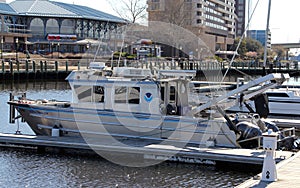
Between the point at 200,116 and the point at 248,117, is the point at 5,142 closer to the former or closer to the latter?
the point at 200,116

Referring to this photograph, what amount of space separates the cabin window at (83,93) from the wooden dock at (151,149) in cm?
154

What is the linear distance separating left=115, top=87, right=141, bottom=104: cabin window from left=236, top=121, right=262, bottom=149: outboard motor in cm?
391

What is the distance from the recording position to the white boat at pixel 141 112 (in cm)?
1973

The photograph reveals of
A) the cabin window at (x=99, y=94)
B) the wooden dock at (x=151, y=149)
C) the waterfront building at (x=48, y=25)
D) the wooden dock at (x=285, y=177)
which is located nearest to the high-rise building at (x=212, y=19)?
the waterfront building at (x=48, y=25)

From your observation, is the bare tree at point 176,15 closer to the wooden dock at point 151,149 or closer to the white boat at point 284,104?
the white boat at point 284,104

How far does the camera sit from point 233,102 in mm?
23500

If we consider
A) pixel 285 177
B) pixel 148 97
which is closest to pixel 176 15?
pixel 148 97

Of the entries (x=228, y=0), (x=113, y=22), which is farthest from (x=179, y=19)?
(x=228, y=0)

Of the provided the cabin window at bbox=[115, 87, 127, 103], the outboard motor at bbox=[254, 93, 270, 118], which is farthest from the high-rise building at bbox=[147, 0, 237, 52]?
the cabin window at bbox=[115, 87, 127, 103]

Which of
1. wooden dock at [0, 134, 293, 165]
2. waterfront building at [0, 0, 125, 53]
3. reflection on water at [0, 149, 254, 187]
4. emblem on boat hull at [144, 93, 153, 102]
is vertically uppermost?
waterfront building at [0, 0, 125, 53]

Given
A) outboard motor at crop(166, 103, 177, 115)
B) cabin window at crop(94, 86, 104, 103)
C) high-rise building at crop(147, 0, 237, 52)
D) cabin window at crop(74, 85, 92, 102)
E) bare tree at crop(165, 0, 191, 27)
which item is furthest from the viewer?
high-rise building at crop(147, 0, 237, 52)

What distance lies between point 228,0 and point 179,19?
3605 inches

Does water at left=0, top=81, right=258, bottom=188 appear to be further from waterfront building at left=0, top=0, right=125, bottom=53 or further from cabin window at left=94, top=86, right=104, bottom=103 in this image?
waterfront building at left=0, top=0, right=125, bottom=53

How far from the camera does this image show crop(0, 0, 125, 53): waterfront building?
341ft
